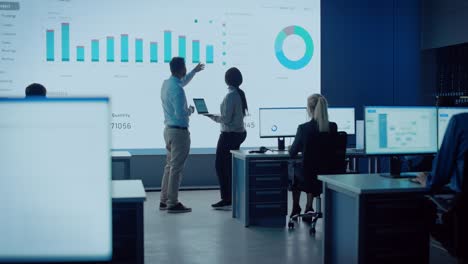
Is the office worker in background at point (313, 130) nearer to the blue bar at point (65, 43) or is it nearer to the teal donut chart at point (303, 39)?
the teal donut chart at point (303, 39)

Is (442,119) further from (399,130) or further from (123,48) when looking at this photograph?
(123,48)

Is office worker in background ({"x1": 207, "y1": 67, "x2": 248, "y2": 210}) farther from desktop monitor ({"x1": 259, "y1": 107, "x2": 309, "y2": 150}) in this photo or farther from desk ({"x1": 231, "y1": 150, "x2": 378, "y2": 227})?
desk ({"x1": 231, "y1": 150, "x2": 378, "y2": 227})

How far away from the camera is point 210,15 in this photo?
7.82m

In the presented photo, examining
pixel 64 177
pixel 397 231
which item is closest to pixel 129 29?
pixel 397 231

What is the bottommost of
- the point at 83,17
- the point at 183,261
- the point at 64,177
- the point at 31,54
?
the point at 183,261

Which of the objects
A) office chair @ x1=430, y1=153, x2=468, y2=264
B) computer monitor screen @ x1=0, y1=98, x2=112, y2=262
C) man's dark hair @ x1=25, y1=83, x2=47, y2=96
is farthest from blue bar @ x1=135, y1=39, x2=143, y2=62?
computer monitor screen @ x1=0, y1=98, x2=112, y2=262

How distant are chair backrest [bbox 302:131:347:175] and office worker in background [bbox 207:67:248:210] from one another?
1.40 metres

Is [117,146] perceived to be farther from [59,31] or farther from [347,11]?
[347,11]

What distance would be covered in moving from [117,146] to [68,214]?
6.33 m

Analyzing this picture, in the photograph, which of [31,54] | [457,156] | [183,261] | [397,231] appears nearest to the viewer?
[457,156]

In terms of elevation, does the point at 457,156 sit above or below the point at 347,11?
below

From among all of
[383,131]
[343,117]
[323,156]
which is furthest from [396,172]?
[343,117]

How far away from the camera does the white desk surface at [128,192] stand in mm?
2734

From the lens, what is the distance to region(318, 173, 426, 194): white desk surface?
3076mm
